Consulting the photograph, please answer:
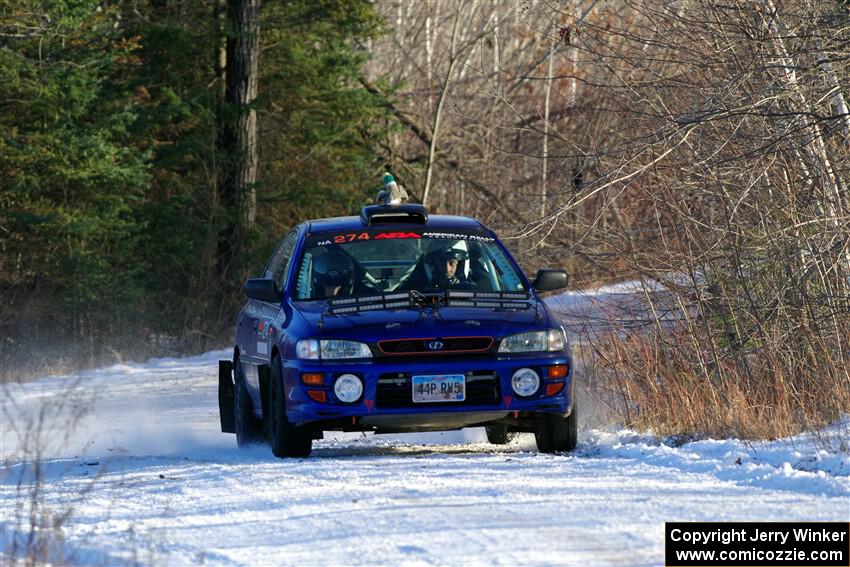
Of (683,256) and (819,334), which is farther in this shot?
(683,256)

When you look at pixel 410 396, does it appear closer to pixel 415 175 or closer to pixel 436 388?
pixel 436 388

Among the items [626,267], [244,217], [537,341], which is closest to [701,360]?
[626,267]

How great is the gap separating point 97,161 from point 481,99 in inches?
756

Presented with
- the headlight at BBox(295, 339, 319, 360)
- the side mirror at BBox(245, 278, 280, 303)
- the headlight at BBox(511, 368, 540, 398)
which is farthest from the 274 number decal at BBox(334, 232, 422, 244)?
the headlight at BBox(511, 368, 540, 398)

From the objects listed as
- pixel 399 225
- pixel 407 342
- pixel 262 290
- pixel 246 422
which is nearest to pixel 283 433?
pixel 407 342

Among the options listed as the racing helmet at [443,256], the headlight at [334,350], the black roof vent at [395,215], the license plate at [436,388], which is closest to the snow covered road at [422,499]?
the license plate at [436,388]

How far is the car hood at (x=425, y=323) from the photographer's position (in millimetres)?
10312

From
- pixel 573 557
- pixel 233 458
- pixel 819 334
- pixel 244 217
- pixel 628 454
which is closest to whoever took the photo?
pixel 573 557

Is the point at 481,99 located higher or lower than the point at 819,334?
higher

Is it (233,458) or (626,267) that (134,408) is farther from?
(233,458)

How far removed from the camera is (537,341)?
10484mm

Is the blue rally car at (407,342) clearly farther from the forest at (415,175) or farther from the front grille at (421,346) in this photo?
the forest at (415,175)

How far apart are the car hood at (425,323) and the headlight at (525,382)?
0.27 meters

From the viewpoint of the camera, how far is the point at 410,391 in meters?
10.2
